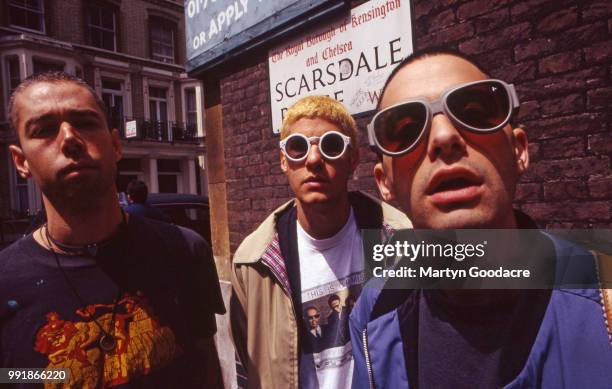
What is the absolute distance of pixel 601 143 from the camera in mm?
1873

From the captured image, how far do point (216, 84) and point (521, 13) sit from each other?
3.09m

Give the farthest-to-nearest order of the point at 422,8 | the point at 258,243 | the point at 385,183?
the point at 422,8, the point at 258,243, the point at 385,183

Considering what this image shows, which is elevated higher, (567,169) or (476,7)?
(476,7)

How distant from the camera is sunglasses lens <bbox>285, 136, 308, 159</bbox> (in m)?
1.92

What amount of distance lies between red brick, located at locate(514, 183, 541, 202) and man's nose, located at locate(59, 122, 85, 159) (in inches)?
86.6

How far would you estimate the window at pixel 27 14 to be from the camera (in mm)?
15484

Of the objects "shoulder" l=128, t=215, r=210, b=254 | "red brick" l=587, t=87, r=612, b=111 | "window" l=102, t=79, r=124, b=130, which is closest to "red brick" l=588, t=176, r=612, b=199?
"red brick" l=587, t=87, r=612, b=111

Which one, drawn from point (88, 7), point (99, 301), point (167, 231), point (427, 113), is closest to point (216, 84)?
point (167, 231)

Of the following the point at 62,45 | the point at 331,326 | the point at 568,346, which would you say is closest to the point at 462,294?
the point at 568,346

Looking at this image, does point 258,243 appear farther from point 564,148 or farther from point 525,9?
point 525,9

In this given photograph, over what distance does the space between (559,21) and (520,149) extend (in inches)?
51.5

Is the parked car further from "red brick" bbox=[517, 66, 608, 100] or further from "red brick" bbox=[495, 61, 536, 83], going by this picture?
"red brick" bbox=[517, 66, 608, 100]

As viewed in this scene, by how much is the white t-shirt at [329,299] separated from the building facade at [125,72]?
43.0 ft

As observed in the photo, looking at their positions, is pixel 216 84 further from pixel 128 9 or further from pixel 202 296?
pixel 128 9
